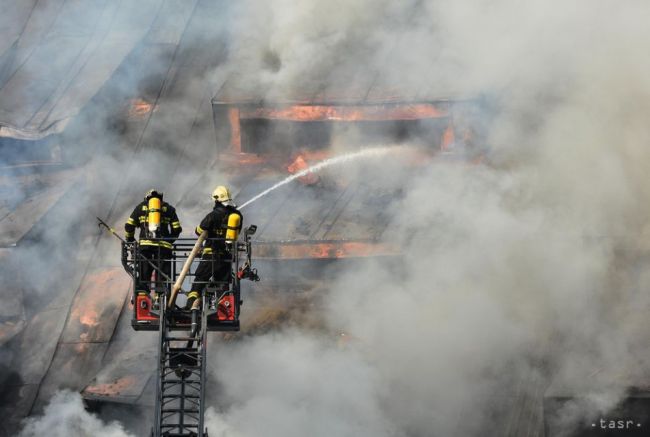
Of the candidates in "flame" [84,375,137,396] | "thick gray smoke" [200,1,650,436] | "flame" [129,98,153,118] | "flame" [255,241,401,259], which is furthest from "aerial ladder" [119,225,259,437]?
"flame" [129,98,153,118]

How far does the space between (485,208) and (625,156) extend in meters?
1.86

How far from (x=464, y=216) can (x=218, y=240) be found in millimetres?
4571

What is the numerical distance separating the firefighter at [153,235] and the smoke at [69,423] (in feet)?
7.28

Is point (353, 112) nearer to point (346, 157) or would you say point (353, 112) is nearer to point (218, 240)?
point (346, 157)

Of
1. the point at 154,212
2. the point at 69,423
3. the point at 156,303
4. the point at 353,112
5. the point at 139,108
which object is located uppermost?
the point at 139,108

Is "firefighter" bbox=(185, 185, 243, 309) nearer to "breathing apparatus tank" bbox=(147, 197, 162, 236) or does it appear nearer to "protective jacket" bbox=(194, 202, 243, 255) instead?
"protective jacket" bbox=(194, 202, 243, 255)

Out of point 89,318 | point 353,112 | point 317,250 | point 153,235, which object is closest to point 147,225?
point 153,235

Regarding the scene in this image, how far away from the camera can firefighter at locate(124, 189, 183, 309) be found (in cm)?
884

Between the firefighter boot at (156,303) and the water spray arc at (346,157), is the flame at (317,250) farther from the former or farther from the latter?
the firefighter boot at (156,303)

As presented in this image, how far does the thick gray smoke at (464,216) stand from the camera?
11.3 m

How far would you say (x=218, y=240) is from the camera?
880 centimetres

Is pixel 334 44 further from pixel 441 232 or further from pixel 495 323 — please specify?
pixel 495 323

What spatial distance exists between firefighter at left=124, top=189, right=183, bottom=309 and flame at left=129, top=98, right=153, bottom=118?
5.39 m

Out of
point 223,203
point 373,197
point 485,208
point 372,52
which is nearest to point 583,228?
point 485,208
